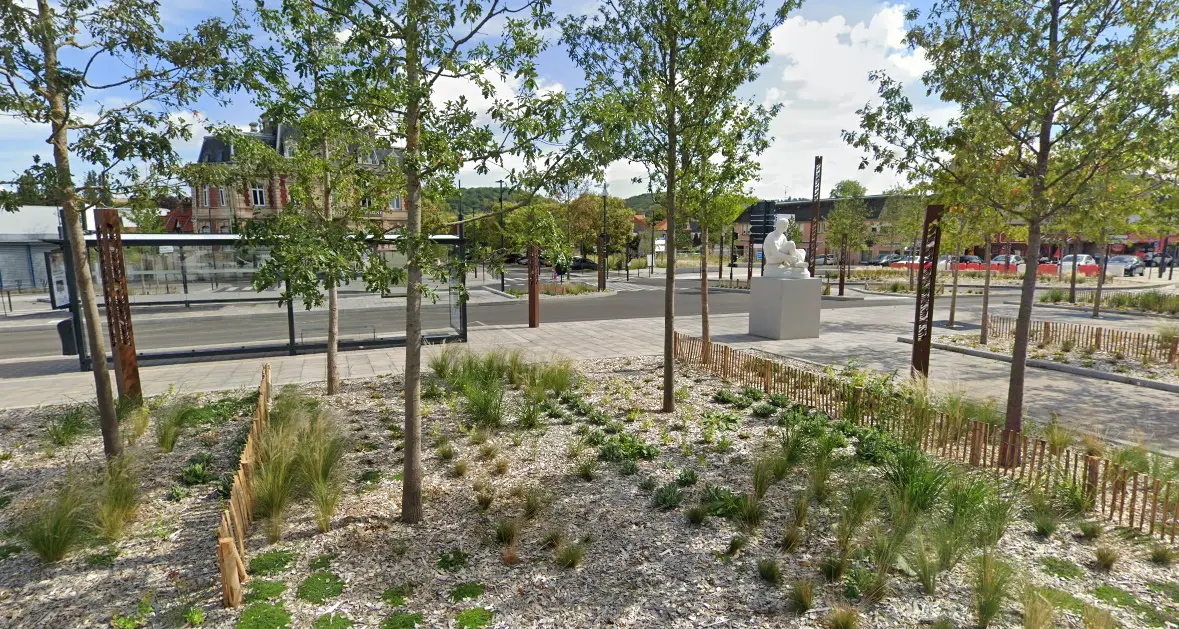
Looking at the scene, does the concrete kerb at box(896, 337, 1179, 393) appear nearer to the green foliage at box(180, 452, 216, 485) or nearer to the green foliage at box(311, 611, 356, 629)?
the green foliage at box(311, 611, 356, 629)

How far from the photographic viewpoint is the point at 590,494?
5.48 meters

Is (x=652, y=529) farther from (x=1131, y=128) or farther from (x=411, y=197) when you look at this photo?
(x=1131, y=128)

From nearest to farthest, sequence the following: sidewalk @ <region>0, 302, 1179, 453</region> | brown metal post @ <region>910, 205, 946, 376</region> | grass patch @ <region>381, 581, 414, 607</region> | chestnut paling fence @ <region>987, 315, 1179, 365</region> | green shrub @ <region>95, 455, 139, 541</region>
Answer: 1. grass patch @ <region>381, 581, 414, 607</region>
2. green shrub @ <region>95, 455, 139, 541</region>
3. brown metal post @ <region>910, 205, 946, 376</region>
4. sidewalk @ <region>0, 302, 1179, 453</region>
5. chestnut paling fence @ <region>987, 315, 1179, 365</region>

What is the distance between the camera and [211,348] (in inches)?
497

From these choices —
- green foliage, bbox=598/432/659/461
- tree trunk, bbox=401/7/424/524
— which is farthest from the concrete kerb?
tree trunk, bbox=401/7/424/524

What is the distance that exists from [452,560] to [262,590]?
4.24 feet

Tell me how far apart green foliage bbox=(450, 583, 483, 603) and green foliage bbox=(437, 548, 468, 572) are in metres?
0.23

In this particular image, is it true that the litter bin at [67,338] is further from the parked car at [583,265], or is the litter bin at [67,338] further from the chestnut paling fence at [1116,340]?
the parked car at [583,265]

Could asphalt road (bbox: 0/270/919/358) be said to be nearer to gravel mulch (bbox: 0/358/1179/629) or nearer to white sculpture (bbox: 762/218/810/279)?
gravel mulch (bbox: 0/358/1179/629)

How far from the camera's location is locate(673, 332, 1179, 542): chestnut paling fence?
4.86 metres

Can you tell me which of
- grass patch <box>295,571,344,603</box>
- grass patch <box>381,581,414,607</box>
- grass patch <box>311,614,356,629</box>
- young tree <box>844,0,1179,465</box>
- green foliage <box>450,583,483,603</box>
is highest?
young tree <box>844,0,1179,465</box>

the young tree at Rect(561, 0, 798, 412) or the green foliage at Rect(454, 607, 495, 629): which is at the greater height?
the young tree at Rect(561, 0, 798, 412)

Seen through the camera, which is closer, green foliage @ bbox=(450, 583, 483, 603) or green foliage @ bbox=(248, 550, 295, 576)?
green foliage @ bbox=(450, 583, 483, 603)

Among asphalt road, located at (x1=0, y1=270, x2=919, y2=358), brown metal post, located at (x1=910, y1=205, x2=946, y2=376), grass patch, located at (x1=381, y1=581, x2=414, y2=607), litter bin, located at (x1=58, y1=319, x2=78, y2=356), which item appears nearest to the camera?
grass patch, located at (x1=381, y1=581, x2=414, y2=607)
